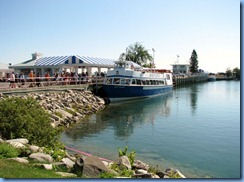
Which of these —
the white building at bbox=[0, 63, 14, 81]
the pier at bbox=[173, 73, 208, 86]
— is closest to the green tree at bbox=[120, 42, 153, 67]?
the pier at bbox=[173, 73, 208, 86]

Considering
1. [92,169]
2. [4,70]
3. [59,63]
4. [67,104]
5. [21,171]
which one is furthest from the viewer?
[4,70]

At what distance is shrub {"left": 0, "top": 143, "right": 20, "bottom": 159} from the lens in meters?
7.79

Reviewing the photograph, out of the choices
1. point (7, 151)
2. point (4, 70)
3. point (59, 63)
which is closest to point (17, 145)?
point (7, 151)

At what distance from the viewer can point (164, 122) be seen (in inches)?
772

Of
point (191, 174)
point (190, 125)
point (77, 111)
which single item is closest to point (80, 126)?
point (77, 111)

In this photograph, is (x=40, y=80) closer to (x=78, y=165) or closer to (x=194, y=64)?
(x=78, y=165)

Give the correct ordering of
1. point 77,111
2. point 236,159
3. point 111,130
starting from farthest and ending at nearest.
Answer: point 77,111 → point 111,130 → point 236,159

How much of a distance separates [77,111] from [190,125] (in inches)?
333

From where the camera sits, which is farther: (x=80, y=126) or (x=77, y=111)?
(x=77, y=111)

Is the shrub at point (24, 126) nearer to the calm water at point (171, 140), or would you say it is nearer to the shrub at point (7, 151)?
the shrub at point (7, 151)

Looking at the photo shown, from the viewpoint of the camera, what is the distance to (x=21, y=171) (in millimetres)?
6590

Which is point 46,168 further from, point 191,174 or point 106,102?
point 106,102

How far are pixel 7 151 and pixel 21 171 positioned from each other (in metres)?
1.60

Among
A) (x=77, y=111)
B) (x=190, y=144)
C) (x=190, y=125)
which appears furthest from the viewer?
(x=77, y=111)
